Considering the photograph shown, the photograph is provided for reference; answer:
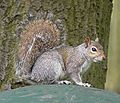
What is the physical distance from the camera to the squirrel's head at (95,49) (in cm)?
369

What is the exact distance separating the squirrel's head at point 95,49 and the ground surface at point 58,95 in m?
0.86

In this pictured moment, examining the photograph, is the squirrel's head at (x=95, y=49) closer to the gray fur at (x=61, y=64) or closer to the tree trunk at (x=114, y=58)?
the gray fur at (x=61, y=64)

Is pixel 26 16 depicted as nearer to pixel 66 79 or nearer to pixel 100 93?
pixel 66 79

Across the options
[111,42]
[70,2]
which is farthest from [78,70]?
[111,42]

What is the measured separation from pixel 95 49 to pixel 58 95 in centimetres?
114

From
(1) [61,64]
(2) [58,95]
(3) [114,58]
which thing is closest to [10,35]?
(1) [61,64]

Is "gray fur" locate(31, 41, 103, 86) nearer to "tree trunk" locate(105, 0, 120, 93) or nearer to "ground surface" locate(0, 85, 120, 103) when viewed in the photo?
"ground surface" locate(0, 85, 120, 103)

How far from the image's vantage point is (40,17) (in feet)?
11.8

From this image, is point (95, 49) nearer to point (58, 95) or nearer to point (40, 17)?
point (40, 17)

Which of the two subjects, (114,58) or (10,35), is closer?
(10,35)

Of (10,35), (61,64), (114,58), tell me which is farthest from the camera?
(114,58)

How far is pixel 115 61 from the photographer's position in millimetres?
6852

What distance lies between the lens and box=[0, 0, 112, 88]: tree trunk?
11.7 feet

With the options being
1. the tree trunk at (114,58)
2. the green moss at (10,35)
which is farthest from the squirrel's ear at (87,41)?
the tree trunk at (114,58)
